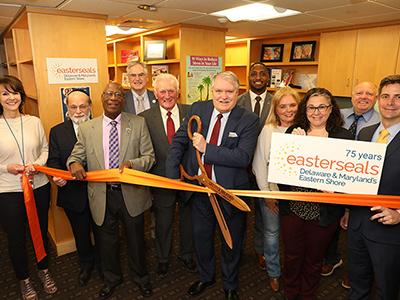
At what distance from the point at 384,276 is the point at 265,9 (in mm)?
2705

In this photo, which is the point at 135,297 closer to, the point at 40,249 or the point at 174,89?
the point at 40,249

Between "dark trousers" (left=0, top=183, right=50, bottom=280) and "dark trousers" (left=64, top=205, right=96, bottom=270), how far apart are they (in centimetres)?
19

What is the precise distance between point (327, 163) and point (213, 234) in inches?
40.5

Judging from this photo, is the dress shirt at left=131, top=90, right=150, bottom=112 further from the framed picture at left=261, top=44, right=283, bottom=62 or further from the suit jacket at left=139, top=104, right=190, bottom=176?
the framed picture at left=261, top=44, right=283, bottom=62

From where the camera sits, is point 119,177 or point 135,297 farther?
point 135,297

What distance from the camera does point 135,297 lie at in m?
2.44

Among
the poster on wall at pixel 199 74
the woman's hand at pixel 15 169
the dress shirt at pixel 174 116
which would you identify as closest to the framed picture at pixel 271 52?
the poster on wall at pixel 199 74

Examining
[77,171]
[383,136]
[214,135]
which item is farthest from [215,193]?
[383,136]

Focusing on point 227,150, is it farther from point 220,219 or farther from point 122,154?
point 122,154

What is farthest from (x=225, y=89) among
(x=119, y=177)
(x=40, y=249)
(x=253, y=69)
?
(x=40, y=249)

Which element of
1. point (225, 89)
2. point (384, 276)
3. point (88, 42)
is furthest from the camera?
point (88, 42)

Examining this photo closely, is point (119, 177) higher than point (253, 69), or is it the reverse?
Result: point (253, 69)

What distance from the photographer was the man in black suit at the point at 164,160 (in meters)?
2.53

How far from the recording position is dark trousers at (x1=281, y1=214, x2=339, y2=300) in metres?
2.00
